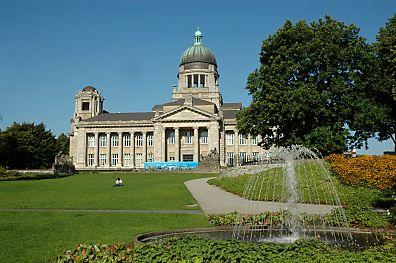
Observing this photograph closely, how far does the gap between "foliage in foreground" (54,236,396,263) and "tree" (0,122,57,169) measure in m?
68.9

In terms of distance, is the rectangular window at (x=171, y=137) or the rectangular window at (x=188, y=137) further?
the rectangular window at (x=171, y=137)

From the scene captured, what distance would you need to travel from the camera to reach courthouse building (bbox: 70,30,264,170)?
78.3 m

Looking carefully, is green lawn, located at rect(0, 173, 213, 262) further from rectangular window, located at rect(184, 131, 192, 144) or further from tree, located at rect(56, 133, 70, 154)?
tree, located at rect(56, 133, 70, 154)

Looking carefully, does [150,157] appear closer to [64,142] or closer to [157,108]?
[157,108]

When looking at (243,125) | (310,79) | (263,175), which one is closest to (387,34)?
(310,79)

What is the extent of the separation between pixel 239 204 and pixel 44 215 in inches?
406

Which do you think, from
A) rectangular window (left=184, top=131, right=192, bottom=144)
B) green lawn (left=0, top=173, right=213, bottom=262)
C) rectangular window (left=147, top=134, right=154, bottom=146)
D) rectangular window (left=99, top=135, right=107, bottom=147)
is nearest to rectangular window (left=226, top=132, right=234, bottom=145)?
rectangular window (left=184, top=131, right=192, bottom=144)

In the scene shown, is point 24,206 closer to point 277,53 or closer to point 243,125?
point 243,125

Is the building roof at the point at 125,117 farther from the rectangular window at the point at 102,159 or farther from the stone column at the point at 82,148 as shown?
the rectangular window at the point at 102,159

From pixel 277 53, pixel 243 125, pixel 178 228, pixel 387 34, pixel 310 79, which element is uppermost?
pixel 387 34

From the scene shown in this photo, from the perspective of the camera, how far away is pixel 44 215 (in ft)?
59.8

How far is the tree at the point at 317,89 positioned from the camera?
110 ft

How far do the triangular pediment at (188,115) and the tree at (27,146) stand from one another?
2828 centimetres

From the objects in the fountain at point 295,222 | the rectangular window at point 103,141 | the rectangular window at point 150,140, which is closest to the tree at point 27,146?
the rectangular window at point 103,141
